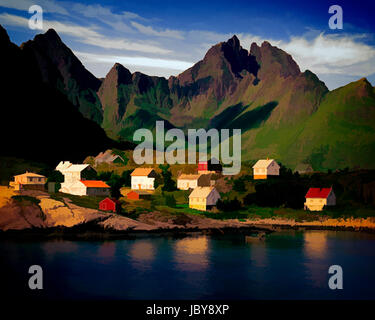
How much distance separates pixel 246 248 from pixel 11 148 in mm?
135822

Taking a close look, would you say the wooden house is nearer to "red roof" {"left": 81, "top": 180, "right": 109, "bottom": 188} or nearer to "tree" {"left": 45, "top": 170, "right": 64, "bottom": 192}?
"tree" {"left": 45, "top": 170, "right": 64, "bottom": 192}

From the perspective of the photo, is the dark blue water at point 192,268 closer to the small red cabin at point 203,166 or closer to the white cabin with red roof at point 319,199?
the white cabin with red roof at point 319,199

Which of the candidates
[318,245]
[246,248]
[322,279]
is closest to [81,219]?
[246,248]

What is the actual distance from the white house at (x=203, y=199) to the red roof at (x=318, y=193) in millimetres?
19742

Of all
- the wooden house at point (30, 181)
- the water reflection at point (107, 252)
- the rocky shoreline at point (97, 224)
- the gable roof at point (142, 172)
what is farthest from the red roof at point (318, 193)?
the wooden house at point (30, 181)

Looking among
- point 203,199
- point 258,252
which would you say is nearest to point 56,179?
point 203,199

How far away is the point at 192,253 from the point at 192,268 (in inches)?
346

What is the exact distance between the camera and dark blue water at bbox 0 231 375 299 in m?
50.3

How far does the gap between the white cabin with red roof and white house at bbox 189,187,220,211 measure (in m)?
19.5

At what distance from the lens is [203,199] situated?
103500 mm

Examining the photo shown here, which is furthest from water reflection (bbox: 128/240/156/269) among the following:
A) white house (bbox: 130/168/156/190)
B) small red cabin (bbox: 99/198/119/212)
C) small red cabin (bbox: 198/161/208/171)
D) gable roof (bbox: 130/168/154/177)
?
small red cabin (bbox: 198/161/208/171)

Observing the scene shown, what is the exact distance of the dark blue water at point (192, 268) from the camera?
50.3 m

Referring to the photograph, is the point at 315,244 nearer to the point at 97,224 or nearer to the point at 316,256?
the point at 316,256
